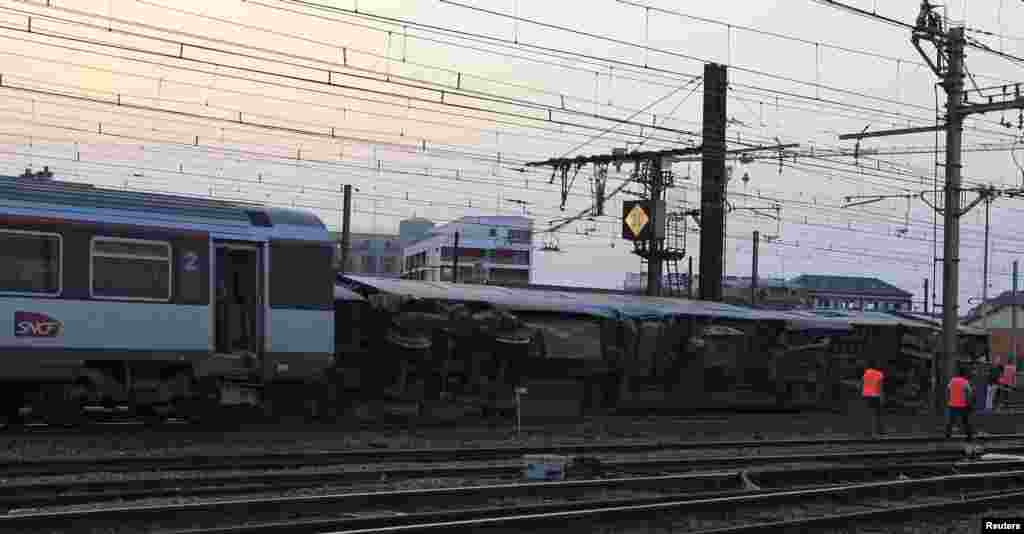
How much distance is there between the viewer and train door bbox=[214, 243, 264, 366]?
21188 millimetres

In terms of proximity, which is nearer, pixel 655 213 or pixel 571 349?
pixel 571 349

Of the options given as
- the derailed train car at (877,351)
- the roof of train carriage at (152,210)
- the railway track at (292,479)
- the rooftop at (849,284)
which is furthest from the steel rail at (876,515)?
the rooftop at (849,284)

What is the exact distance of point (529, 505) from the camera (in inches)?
503

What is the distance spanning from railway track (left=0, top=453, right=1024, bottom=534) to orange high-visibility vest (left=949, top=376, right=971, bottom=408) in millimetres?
8787

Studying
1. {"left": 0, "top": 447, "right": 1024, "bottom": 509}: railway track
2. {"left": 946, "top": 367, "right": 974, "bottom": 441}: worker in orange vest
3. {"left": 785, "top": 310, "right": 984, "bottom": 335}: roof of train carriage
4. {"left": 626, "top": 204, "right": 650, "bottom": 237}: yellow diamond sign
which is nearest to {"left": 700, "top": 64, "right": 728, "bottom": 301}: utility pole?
{"left": 626, "top": 204, "right": 650, "bottom": 237}: yellow diamond sign

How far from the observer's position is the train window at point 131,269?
63.4 feet

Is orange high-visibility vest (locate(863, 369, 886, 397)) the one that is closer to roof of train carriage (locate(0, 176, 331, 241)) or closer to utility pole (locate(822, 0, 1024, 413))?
utility pole (locate(822, 0, 1024, 413))

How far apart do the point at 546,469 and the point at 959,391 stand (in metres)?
13.6

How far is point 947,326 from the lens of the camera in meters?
30.5

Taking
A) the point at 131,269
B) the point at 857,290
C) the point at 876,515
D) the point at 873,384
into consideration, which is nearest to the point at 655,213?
the point at 873,384

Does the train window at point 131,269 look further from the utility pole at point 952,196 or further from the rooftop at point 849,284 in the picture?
the rooftop at point 849,284

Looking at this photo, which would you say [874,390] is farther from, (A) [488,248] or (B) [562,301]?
(A) [488,248]

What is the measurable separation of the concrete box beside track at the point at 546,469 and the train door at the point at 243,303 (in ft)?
24.5

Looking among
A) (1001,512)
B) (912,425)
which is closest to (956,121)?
→ (912,425)
